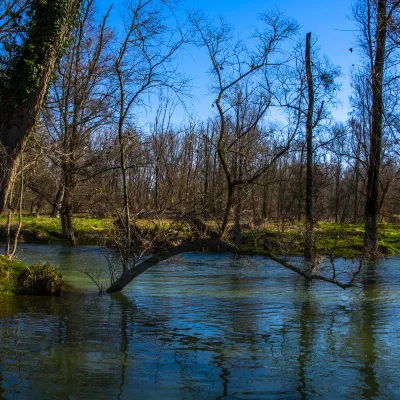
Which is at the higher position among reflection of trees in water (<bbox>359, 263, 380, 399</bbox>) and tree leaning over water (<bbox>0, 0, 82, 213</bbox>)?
tree leaning over water (<bbox>0, 0, 82, 213</bbox>)

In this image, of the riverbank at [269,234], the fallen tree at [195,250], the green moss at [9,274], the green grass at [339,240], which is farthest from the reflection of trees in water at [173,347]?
the riverbank at [269,234]

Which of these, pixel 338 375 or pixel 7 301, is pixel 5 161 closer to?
pixel 7 301

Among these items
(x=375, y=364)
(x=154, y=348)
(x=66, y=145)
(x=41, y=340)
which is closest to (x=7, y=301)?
(x=41, y=340)

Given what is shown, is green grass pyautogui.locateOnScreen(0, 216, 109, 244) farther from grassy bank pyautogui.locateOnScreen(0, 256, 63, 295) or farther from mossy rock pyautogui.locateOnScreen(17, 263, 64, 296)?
mossy rock pyautogui.locateOnScreen(17, 263, 64, 296)

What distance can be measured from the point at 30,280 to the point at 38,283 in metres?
0.20

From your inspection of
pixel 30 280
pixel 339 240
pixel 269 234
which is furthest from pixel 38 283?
pixel 339 240

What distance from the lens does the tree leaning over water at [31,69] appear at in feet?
44.1

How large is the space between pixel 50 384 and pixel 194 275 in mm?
10620

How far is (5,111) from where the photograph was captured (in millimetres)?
13445

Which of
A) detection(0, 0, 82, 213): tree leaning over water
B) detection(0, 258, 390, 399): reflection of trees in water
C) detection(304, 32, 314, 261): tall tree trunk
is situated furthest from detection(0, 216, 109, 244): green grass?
detection(0, 258, 390, 399): reflection of trees in water

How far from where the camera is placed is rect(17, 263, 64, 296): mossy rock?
11797mm

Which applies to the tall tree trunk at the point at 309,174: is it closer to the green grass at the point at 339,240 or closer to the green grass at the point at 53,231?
the green grass at the point at 339,240

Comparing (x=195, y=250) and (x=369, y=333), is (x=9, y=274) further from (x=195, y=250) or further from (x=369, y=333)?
(x=369, y=333)

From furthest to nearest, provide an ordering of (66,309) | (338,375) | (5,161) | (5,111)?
(5,111) < (5,161) < (66,309) < (338,375)
